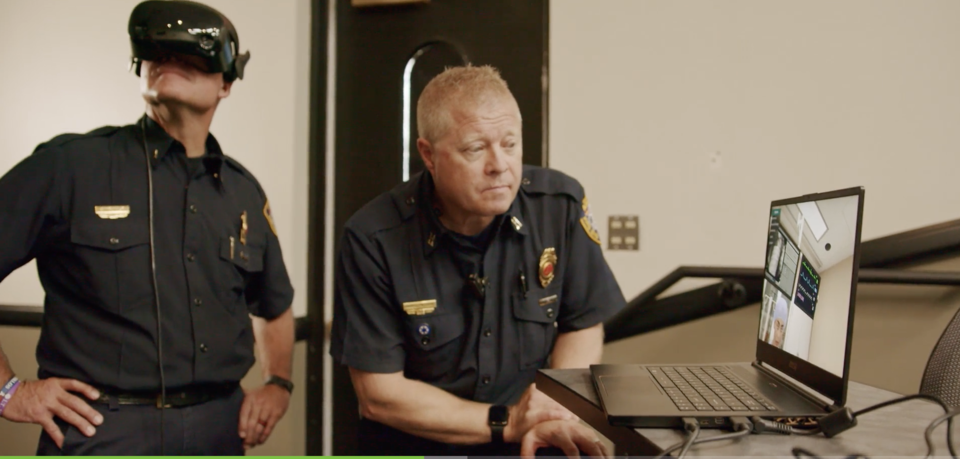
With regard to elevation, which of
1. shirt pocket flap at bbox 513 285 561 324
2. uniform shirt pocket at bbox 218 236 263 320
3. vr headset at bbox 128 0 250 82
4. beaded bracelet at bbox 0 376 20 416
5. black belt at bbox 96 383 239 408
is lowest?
black belt at bbox 96 383 239 408

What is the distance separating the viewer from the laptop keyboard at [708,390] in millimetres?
737

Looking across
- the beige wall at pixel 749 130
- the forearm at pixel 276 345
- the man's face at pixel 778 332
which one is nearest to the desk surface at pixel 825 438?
the man's face at pixel 778 332

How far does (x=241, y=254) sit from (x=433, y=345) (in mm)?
524

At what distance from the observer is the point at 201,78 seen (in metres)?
1.35

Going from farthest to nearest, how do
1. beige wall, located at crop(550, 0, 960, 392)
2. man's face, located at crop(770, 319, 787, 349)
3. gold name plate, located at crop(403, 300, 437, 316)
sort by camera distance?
1. beige wall, located at crop(550, 0, 960, 392)
2. gold name plate, located at crop(403, 300, 437, 316)
3. man's face, located at crop(770, 319, 787, 349)

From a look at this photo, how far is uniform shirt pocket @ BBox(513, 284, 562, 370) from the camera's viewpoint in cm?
145

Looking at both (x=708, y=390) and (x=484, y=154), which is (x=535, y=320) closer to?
(x=484, y=154)

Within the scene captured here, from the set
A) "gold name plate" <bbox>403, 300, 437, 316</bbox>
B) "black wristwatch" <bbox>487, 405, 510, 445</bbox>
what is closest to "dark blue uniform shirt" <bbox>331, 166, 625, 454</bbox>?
"gold name plate" <bbox>403, 300, 437, 316</bbox>

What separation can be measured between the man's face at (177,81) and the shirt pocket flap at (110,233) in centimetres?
28

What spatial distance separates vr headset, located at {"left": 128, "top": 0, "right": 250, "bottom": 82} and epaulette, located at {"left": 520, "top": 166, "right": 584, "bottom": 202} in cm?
79

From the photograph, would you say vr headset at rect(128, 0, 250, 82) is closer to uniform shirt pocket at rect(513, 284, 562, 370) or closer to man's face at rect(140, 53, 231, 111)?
man's face at rect(140, 53, 231, 111)

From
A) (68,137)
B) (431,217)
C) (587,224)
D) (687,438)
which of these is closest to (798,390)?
(687,438)

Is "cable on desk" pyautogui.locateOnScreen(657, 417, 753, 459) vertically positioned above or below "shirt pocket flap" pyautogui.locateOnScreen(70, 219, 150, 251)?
below

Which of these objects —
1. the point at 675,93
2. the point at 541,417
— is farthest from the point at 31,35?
the point at 675,93
